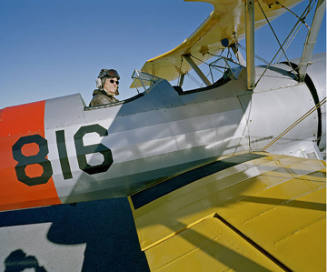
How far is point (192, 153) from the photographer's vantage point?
2174 mm

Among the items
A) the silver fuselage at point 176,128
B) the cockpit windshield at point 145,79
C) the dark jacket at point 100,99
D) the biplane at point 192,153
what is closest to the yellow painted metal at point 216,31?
the biplane at point 192,153

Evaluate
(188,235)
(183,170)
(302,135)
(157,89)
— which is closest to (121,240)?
(183,170)

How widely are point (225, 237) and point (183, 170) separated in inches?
43.1

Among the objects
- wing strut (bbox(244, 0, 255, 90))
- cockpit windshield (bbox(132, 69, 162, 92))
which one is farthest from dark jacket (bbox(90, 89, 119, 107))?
wing strut (bbox(244, 0, 255, 90))

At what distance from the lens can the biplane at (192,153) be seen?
4.26ft

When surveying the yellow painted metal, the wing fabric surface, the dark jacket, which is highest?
the yellow painted metal

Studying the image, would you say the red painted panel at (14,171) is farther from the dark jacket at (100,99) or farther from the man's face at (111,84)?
the man's face at (111,84)

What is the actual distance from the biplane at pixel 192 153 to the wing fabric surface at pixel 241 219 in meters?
0.01

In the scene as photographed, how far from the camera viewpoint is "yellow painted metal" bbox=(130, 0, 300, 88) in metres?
2.55

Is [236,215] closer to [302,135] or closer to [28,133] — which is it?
[302,135]

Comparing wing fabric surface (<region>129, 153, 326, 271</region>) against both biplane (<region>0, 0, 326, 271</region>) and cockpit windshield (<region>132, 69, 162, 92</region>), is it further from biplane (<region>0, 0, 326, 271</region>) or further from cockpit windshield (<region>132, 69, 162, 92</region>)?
cockpit windshield (<region>132, 69, 162, 92</region>)

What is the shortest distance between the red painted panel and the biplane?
0.01m

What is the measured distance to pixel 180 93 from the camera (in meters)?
2.36

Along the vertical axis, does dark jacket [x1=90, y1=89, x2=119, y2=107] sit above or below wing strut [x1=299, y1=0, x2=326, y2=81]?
above
